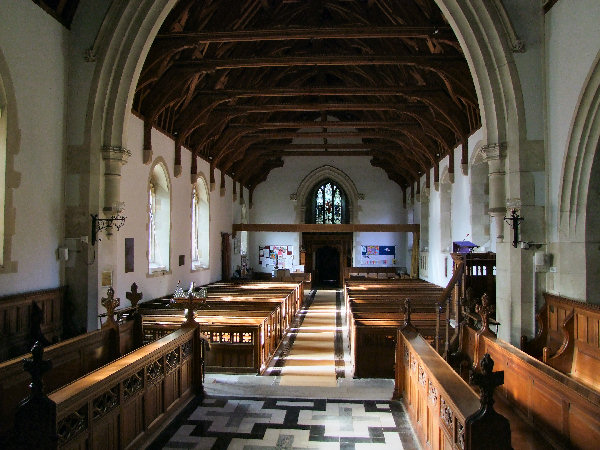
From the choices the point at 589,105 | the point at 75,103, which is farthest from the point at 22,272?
the point at 589,105

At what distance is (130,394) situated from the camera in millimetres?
3434

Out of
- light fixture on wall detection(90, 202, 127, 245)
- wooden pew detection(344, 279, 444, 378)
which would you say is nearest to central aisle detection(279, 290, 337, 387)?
wooden pew detection(344, 279, 444, 378)

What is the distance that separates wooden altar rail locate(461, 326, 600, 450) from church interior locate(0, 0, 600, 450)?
0.7 inches

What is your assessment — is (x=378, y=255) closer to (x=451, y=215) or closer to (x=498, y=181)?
(x=451, y=215)

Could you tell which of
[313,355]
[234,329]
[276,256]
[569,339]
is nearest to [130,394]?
[234,329]

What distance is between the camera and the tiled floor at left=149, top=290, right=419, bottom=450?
12.4ft

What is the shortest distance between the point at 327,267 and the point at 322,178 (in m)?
4.09

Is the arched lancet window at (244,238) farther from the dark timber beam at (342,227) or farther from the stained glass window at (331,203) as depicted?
the stained glass window at (331,203)

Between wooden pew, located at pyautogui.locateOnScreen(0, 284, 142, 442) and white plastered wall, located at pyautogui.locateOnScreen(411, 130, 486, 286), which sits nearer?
wooden pew, located at pyautogui.locateOnScreen(0, 284, 142, 442)

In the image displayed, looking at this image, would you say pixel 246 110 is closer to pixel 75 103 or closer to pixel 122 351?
pixel 75 103

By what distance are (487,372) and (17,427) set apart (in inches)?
83.1

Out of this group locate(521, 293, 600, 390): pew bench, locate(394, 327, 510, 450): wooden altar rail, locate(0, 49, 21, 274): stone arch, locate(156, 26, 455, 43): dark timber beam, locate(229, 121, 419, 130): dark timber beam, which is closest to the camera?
locate(394, 327, 510, 450): wooden altar rail

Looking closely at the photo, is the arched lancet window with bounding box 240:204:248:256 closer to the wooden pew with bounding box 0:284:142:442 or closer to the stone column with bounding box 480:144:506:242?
the wooden pew with bounding box 0:284:142:442

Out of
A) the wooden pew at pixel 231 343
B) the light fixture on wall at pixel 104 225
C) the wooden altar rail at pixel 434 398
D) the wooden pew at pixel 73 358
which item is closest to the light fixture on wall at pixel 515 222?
the wooden altar rail at pixel 434 398
